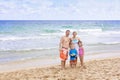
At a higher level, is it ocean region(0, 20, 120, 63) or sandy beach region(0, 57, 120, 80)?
ocean region(0, 20, 120, 63)

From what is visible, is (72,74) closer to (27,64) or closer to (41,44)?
(27,64)

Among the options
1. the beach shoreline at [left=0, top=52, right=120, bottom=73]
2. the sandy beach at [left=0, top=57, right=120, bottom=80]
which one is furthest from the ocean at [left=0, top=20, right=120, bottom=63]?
the sandy beach at [left=0, top=57, right=120, bottom=80]

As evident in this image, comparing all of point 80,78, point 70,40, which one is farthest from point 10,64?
point 80,78

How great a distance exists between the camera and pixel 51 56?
40.6ft

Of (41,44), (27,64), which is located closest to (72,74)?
(27,64)

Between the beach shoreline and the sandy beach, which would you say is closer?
the sandy beach

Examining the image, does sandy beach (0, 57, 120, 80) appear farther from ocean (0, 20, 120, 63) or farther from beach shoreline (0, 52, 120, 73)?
ocean (0, 20, 120, 63)

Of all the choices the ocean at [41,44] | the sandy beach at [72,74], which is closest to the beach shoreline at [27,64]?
the ocean at [41,44]

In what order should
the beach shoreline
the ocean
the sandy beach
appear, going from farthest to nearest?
the ocean → the beach shoreline → the sandy beach

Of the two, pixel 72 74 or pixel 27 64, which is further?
pixel 27 64

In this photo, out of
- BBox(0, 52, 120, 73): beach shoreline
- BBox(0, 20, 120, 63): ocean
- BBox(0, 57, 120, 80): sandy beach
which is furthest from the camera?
BBox(0, 20, 120, 63): ocean

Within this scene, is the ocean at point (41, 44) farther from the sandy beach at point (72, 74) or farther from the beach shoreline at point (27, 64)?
the sandy beach at point (72, 74)

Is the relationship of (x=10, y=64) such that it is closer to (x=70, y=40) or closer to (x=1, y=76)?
(x=1, y=76)

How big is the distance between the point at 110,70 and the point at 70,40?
1.63 meters
